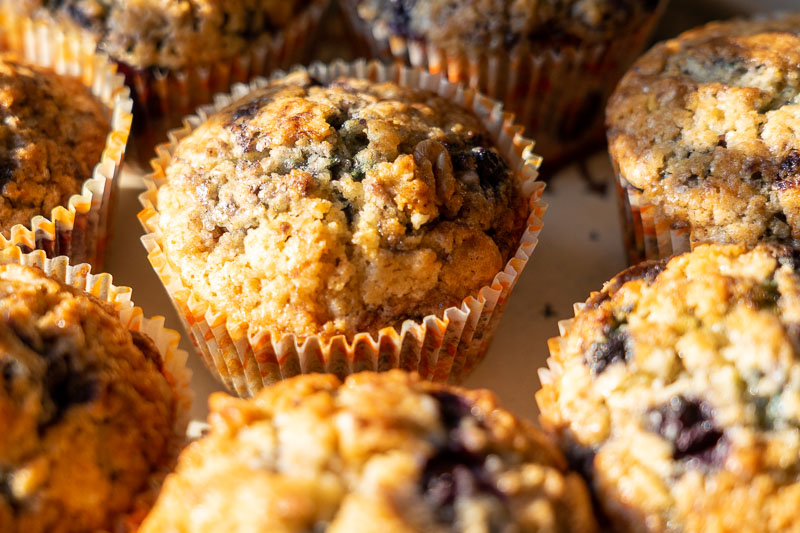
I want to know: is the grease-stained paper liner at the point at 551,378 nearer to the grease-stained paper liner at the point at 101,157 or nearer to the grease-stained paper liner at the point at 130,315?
the grease-stained paper liner at the point at 130,315

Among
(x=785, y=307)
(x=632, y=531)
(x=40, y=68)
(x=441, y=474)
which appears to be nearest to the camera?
(x=441, y=474)

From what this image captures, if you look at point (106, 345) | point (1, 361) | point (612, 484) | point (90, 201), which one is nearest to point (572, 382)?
point (612, 484)

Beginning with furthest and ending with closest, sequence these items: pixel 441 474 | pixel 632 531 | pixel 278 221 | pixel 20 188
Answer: pixel 20 188
pixel 278 221
pixel 632 531
pixel 441 474

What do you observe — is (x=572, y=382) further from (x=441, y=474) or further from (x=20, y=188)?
(x=20, y=188)

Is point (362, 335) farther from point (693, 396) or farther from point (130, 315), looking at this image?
point (693, 396)

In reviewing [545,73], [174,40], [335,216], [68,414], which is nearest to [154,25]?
[174,40]

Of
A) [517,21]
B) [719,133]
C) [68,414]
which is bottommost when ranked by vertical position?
[68,414]

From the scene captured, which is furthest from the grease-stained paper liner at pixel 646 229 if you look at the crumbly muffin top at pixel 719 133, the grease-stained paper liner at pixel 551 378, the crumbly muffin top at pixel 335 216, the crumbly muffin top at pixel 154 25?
the crumbly muffin top at pixel 154 25
